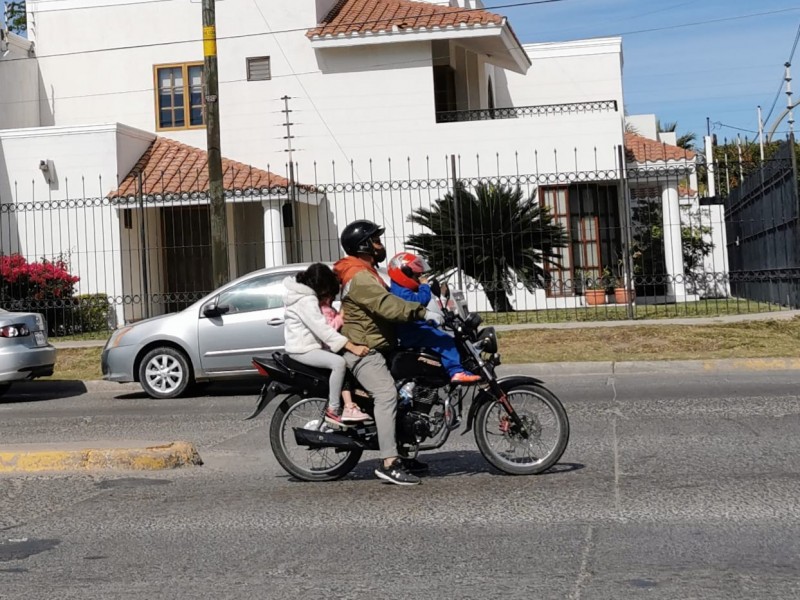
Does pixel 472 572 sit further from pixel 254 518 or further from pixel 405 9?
pixel 405 9

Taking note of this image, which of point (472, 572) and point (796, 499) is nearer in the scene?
point (472, 572)

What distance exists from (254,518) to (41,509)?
1583 millimetres

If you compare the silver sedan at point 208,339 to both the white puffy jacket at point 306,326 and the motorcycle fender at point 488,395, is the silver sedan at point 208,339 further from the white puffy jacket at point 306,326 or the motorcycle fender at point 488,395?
the motorcycle fender at point 488,395

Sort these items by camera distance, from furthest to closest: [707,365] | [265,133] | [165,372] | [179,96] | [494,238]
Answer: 1. [179,96]
2. [265,133]
3. [494,238]
4. [707,365]
5. [165,372]

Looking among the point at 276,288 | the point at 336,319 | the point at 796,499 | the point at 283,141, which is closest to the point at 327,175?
the point at 283,141

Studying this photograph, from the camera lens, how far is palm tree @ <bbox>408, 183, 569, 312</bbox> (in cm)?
2114

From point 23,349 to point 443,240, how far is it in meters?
8.72

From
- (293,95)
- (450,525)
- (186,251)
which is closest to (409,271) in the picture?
(450,525)

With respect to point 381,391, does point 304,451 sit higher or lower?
lower

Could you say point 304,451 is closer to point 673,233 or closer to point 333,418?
point 333,418

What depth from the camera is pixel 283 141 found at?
88.2 ft

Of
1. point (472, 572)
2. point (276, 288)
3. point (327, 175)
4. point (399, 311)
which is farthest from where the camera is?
point (327, 175)

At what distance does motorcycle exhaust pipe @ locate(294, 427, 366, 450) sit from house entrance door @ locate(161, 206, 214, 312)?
19.5 meters

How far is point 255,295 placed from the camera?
14.4 m
